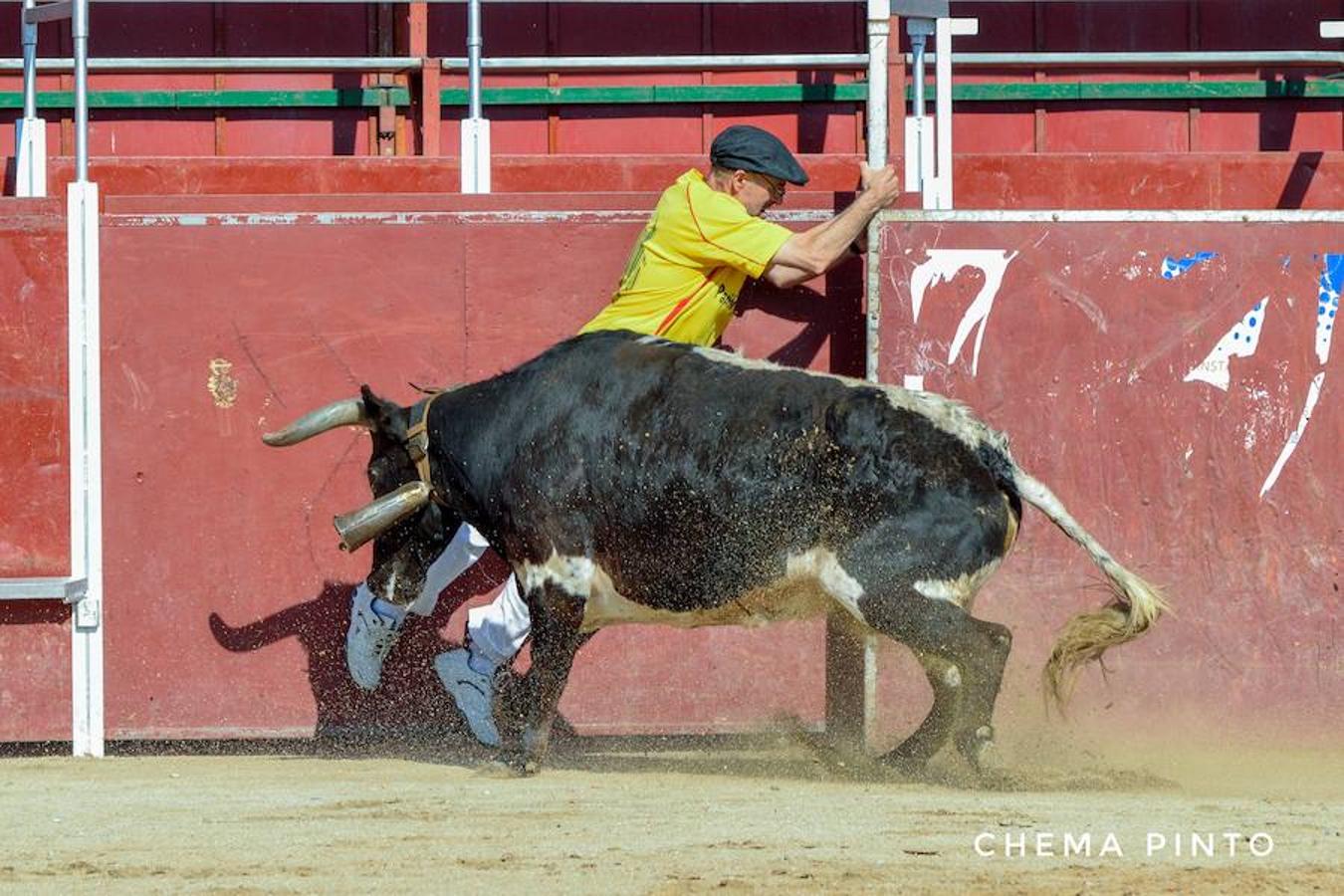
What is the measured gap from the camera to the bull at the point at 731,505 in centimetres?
685

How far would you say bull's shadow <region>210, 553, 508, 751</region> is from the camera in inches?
317

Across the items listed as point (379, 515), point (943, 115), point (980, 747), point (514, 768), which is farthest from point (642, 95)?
point (980, 747)

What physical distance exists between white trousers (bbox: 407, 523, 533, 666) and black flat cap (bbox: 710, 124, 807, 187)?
1.54 meters

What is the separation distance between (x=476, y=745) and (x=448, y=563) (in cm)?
68

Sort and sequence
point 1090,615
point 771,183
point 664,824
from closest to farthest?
point 664,824 → point 1090,615 → point 771,183

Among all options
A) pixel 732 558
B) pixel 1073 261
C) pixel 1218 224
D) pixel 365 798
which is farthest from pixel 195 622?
pixel 1218 224

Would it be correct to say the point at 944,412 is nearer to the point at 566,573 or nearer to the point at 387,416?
the point at 566,573

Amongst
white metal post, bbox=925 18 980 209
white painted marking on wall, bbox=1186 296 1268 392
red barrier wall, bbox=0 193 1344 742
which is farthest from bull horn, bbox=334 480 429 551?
white painted marking on wall, bbox=1186 296 1268 392

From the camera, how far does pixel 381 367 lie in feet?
26.5

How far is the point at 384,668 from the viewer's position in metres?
8.09

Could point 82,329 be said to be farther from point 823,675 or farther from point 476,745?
point 823,675

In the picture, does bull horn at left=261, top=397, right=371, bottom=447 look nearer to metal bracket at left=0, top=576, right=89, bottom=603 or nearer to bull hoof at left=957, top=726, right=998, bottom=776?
metal bracket at left=0, top=576, right=89, bottom=603

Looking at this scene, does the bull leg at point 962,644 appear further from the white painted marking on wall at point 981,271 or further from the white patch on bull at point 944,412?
the white painted marking on wall at point 981,271

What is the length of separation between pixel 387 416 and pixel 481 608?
0.75 m
